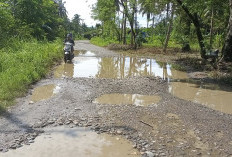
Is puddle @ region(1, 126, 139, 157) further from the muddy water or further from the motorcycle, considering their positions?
the motorcycle

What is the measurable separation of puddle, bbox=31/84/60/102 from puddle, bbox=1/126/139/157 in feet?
7.95

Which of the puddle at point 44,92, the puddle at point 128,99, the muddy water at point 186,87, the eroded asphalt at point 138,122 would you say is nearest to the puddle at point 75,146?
the eroded asphalt at point 138,122

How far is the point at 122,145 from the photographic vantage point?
4.22 meters

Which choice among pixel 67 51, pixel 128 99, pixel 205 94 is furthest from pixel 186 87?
pixel 67 51

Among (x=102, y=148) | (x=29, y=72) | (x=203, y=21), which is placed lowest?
(x=102, y=148)

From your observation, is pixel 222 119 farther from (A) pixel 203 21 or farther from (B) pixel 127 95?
(A) pixel 203 21

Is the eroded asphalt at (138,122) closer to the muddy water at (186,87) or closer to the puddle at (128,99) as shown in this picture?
the puddle at (128,99)

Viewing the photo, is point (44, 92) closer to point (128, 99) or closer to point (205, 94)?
point (128, 99)

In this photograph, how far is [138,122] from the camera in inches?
201

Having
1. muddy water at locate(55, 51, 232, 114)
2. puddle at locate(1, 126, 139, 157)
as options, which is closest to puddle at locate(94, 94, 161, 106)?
muddy water at locate(55, 51, 232, 114)

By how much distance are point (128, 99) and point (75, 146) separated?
3.07 meters

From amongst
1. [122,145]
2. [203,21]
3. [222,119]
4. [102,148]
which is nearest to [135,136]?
[122,145]

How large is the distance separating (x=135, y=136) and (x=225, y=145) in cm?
149

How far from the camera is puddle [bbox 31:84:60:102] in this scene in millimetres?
6966
